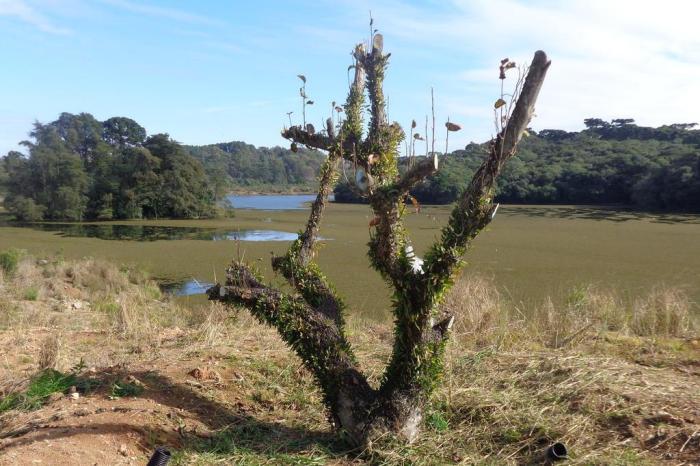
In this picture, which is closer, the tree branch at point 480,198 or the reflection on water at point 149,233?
the tree branch at point 480,198

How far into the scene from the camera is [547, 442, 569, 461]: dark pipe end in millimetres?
3684

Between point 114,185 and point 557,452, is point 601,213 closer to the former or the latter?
point 114,185

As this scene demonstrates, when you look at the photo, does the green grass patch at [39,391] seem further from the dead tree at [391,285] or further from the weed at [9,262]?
the weed at [9,262]

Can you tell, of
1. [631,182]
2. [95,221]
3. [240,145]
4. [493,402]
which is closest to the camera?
[493,402]

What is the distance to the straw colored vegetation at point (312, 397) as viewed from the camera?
3855 millimetres

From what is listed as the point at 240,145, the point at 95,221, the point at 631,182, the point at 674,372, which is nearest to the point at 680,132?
the point at 631,182

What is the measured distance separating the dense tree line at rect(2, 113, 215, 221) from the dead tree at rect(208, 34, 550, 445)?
126ft

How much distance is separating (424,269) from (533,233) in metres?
25.4

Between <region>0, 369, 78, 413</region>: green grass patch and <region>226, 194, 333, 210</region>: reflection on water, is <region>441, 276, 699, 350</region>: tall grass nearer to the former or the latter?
<region>0, 369, 78, 413</region>: green grass patch

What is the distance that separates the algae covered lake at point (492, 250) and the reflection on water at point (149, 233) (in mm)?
56

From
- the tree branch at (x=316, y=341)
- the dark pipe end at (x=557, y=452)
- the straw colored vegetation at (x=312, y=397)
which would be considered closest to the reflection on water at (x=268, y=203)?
the straw colored vegetation at (x=312, y=397)

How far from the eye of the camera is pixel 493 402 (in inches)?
175

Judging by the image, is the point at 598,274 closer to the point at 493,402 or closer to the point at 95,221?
the point at 493,402

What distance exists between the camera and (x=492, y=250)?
21.4 metres
